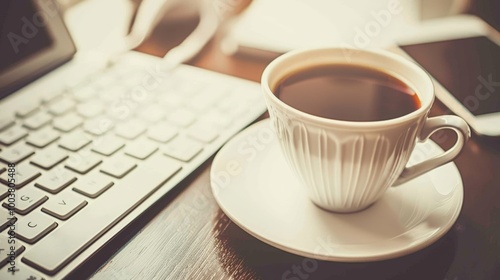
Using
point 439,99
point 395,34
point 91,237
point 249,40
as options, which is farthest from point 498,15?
point 91,237

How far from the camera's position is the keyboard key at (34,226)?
35 cm

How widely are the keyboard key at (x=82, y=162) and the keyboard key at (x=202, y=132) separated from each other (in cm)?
10

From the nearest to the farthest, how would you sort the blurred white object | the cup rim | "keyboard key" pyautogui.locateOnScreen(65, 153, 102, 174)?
the cup rim < "keyboard key" pyautogui.locateOnScreen(65, 153, 102, 174) < the blurred white object

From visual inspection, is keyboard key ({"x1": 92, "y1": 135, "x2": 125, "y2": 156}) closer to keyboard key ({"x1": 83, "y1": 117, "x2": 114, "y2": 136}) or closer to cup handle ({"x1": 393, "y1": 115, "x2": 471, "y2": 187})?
keyboard key ({"x1": 83, "y1": 117, "x2": 114, "y2": 136})

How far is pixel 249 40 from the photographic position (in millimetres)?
669

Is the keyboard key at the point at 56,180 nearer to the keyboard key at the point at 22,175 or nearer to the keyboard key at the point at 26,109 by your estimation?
the keyboard key at the point at 22,175

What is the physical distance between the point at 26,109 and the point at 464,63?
0.56 metres

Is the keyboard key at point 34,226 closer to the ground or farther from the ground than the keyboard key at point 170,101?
farther from the ground

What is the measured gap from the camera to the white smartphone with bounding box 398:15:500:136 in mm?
499

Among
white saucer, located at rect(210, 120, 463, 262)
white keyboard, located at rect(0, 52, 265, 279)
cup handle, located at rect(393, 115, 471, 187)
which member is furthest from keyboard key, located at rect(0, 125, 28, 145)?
cup handle, located at rect(393, 115, 471, 187)

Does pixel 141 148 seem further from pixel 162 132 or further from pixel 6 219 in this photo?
pixel 6 219

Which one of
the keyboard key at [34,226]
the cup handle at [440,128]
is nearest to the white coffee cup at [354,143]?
the cup handle at [440,128]

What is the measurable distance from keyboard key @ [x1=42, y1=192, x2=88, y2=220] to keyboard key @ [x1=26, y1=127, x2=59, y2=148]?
0.10 meters

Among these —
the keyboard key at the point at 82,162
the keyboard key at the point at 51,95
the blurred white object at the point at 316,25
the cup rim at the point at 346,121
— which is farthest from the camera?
the blurred white object at the point at 316,25
